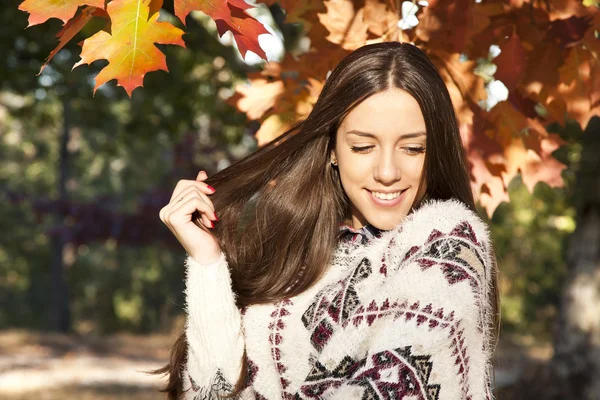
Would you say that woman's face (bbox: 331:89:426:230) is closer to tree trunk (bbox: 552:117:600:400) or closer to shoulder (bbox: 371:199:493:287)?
shoulder (bbox: 371:199:493:287)

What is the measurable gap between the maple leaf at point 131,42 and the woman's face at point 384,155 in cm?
54

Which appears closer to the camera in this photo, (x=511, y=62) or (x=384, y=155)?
(x=384, y=155)

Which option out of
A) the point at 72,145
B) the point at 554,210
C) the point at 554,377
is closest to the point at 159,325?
the point at 72,145

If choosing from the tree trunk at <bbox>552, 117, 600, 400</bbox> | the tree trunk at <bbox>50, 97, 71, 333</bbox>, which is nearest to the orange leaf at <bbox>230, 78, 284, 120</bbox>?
the tree trunk at <bbox>552, 117, 600, 400</bbox>

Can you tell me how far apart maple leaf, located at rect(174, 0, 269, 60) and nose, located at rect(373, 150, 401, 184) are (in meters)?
0.40

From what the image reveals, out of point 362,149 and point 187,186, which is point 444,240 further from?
point 187,186

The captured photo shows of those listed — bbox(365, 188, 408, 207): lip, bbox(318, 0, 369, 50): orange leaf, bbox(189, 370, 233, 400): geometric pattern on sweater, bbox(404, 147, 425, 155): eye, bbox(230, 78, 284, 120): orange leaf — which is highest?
bbox(230, 78, 284, 120): orange leaf

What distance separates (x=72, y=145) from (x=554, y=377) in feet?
71.6

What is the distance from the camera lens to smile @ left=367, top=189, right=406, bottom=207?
212 cm

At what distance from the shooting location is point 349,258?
2.34 metres

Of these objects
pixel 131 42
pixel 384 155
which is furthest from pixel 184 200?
pixel 384 155

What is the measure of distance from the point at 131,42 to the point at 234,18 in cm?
26

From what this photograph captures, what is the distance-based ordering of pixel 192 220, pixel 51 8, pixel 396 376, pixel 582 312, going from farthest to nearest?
pixel 582 312
pixel 192 220
pixel 51 8
pixel 396 376

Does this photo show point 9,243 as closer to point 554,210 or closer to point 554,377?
point 554,210
